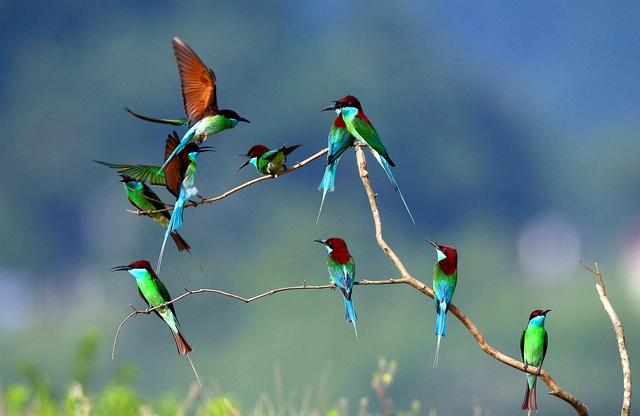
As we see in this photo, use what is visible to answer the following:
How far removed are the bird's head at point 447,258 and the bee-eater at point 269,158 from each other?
0.54m

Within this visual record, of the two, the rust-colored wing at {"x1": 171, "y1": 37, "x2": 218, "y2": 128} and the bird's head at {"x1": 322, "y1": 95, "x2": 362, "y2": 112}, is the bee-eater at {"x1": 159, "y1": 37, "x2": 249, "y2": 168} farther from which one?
the bird's head at {"x1": 322, "y1": 95, "x2": 362, "y2": 112}

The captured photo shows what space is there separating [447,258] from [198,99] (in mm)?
897

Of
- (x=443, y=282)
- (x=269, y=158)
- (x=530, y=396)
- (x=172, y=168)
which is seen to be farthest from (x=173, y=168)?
(x=530, y=396)

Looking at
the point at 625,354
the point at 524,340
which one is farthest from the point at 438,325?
the point at 625,354

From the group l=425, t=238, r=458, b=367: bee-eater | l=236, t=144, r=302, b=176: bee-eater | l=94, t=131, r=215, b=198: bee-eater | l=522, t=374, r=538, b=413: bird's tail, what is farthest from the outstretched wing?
l=522, t=374, r=538, b=413: bird's tail

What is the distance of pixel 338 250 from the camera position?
2055mm

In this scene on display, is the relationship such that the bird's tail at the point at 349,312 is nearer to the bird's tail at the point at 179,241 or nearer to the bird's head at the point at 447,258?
the bird's head at the point at 447,258

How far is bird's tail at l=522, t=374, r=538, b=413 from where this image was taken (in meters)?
1.69

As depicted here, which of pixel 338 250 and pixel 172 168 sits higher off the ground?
pixel 172 168

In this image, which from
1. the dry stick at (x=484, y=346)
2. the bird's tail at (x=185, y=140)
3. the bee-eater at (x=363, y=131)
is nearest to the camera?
the dry stick at (x=484, y=346)

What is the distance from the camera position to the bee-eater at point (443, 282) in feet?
5.66

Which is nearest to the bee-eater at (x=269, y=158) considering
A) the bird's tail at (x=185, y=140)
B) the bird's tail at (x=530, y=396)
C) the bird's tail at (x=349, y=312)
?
the bird's tail at (x=185, y=140)

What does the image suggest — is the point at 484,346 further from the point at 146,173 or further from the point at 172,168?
the point at 146,173

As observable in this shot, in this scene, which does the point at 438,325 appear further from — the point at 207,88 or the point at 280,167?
the point at 207,88
